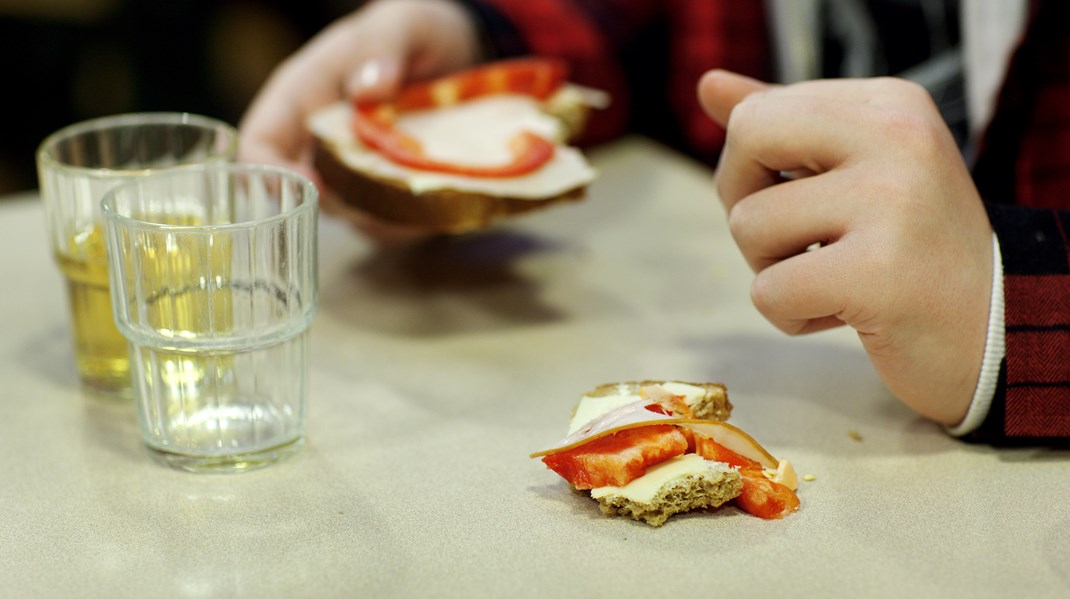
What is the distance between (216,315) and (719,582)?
1.18 ft

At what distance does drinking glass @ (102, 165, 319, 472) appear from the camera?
0.69 m

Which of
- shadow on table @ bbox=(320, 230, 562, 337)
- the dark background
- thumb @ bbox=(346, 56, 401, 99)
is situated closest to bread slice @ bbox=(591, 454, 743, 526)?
shadow on table @ bbox=(320, 230, 562, 337)

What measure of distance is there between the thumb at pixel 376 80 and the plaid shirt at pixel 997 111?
9.1 inches

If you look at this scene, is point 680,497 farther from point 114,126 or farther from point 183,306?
point 114,126

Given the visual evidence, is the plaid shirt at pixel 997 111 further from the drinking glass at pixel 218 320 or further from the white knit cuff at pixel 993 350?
the drinking glass at pixel 218 320

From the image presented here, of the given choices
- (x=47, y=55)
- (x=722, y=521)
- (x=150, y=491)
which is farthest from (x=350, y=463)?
(x=47, y=55)

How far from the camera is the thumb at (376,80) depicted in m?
1.14

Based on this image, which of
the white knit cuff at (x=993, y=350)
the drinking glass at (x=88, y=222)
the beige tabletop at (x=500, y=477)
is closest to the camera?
the beige tabletop at (x=500, y=477)

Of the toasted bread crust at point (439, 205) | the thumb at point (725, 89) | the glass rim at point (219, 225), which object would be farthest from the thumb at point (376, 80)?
the thumb at point (725, 89)

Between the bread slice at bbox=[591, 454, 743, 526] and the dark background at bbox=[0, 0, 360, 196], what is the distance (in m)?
2.23

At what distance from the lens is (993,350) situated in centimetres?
73

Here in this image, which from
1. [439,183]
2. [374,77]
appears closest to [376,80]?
[374,77]

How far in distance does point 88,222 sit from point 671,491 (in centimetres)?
50

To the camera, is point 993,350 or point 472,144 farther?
Answer: point 472,144
